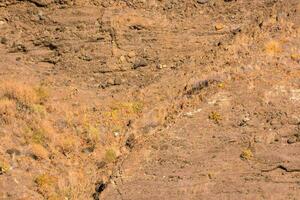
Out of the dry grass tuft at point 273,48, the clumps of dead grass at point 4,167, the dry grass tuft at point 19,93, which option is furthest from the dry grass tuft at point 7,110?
the dry grass tuft at point 273,48

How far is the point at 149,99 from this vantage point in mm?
19375

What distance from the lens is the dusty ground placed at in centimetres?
1773

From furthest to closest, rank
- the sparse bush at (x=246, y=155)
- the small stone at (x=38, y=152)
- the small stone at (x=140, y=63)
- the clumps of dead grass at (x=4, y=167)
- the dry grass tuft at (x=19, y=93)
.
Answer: the small stone at (x=140, y=63) < the dry grass tuft at (x=19, y=93) < the small stone at (x=38, y=152) < the clumps of dead grass at (x=4, y=167) < the sparse bush at (x=246, y=155)

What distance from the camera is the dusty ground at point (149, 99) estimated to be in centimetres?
1773

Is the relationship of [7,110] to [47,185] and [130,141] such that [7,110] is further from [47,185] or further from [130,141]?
[130,141]

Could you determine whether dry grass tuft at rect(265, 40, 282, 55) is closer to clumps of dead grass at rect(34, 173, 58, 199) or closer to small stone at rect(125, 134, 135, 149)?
small stone at rect(125, 134, 135, 149)

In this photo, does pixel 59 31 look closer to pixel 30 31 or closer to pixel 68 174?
pixel 30 31

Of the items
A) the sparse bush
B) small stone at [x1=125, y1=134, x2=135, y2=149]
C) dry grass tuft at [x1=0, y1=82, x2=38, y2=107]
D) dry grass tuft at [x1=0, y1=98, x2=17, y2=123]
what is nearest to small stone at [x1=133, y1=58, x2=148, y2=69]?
Result: small stone at [x1=125, y1=134, x2=135, y2=149]

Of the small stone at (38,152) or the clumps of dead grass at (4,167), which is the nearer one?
the clumps of dead grass at (4,167)

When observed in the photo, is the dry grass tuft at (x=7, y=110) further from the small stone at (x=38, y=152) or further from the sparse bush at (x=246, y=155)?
the sparse bush at (x=246, y=155)

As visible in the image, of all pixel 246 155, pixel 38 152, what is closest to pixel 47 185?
pixel 38 152

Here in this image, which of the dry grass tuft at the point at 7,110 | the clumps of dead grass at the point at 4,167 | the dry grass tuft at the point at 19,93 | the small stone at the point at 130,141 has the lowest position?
the clumps of dead grass at the point at 4,167

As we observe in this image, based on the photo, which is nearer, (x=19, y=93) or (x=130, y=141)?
(x=130, y=141)

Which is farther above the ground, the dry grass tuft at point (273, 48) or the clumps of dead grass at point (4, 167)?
the dry grass tuft at point (273, 48)
